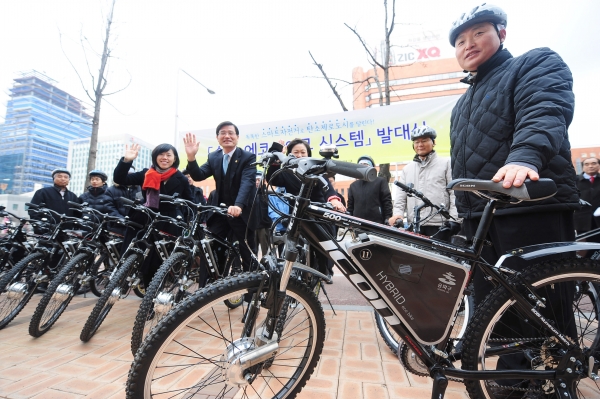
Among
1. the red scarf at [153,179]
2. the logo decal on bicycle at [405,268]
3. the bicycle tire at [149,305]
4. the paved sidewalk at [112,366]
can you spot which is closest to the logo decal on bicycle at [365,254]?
the logo decal on bicycle at [405,268]

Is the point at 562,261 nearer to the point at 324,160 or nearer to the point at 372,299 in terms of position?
the point at 372,299

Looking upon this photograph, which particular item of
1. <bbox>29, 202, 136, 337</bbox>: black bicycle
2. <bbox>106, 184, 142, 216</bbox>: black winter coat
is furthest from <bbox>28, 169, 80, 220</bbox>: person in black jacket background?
<bbox>29, 202, 136, 337</bbox>: black bicycle

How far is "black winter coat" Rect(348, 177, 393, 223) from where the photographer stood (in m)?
3.95

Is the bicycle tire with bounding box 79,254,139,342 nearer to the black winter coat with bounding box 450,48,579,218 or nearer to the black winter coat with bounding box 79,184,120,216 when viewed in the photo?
the black winter coat with bounding box 79,184,120,216

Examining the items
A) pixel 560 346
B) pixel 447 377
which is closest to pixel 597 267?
pixel 560 346

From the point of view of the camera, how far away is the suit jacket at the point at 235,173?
3133 millimetres

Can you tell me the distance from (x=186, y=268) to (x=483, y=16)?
293cm

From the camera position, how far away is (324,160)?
1287 mm

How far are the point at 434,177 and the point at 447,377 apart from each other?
230cm

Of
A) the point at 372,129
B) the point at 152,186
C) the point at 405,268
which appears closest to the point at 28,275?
the point at 152,186

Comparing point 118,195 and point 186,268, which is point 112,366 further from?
point 118,195

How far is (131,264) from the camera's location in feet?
8.96

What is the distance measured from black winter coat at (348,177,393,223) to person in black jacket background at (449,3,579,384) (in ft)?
6.59

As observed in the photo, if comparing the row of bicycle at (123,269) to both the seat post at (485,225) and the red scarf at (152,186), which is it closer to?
the red scarf at (152,186)
